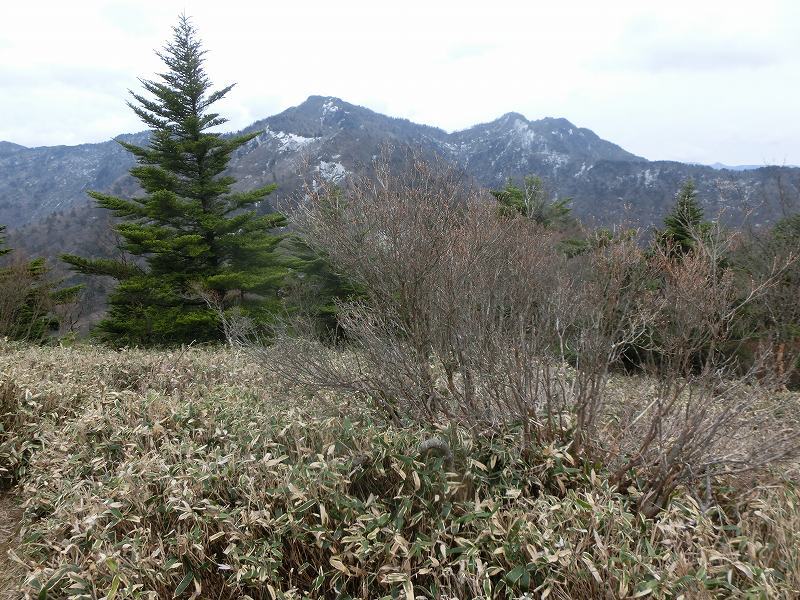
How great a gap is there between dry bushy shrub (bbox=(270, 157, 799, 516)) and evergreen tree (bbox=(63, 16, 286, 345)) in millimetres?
9253

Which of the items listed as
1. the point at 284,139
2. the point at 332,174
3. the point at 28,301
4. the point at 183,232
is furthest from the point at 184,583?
the point at 284,139

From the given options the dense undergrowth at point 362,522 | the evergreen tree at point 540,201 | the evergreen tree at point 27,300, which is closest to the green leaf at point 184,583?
the dense undergrowth at point 362,522

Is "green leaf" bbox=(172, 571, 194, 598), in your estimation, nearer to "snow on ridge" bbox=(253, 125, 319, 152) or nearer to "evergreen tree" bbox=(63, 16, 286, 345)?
"evergreen tree" bbox=(63, 16, 286, 345)

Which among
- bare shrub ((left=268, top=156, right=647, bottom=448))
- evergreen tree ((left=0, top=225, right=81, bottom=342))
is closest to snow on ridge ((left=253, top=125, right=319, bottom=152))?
evergreen tree ((left=0, top=225, right=81, bottom=342))

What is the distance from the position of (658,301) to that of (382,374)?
8.61ft

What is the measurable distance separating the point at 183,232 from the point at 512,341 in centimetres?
1239

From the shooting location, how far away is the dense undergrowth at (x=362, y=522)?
2.27 m

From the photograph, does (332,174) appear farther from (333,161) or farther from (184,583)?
(333,161)

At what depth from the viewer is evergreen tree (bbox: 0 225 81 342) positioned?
1149cm

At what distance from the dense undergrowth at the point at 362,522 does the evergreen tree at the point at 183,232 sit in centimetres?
982

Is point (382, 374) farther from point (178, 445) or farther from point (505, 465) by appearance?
point (178, 445)

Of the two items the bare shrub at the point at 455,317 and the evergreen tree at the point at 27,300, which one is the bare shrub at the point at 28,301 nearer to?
the evergreen tree at the point at 27,300

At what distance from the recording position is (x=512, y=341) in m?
3.48

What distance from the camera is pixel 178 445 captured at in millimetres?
3547
